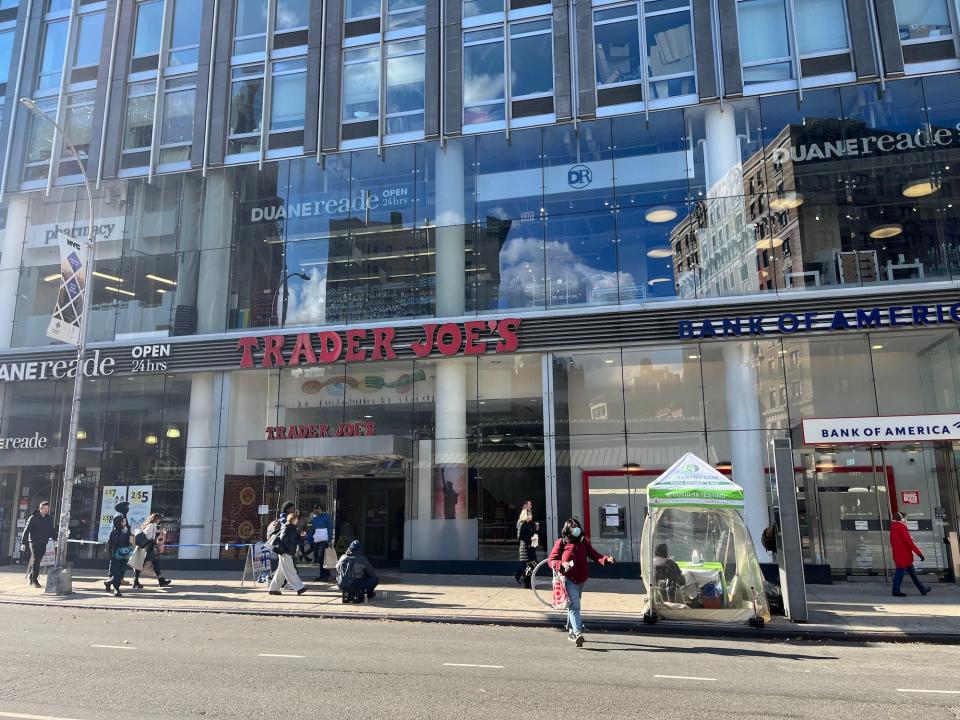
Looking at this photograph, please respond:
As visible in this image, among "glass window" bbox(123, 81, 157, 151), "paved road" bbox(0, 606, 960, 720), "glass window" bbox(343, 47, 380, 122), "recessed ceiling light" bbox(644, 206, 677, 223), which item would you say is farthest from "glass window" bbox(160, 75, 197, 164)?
"paved road" bbox(0, 606, 960, 720)

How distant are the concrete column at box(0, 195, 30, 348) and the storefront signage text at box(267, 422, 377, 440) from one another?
30.3ft

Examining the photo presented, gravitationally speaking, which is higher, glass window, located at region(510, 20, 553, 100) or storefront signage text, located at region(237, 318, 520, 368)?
glass window, located at region(510, 20, 553, 100)

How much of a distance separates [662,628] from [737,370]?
28.5 ft

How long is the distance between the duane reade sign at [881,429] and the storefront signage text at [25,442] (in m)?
21.8

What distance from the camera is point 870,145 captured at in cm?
1823

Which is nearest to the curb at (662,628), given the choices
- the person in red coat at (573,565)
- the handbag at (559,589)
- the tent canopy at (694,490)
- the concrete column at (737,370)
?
the handbag at (559,589)

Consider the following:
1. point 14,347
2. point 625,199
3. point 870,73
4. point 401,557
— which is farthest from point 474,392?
point 14,347

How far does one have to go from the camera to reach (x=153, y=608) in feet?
45.3

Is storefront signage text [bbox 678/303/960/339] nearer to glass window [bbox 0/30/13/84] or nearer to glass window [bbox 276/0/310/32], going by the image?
glass window [bbox 276/0/310/32]

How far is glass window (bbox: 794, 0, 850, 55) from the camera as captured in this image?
18.7m

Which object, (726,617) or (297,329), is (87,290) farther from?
(726,617)

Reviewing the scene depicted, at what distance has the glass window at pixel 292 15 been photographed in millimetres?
22594

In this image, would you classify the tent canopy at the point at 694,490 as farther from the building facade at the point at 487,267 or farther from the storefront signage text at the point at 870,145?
the storefront signage text at the point at 870,145

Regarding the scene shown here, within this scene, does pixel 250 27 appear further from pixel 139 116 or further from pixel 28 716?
pixel 28 716
